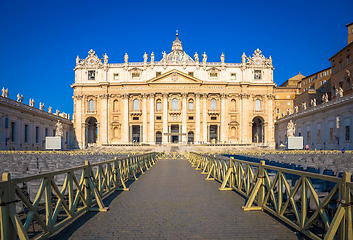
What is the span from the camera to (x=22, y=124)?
145 feet

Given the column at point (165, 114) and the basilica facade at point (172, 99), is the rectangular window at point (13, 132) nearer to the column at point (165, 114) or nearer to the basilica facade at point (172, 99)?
the basilica facade at point (172, 99)

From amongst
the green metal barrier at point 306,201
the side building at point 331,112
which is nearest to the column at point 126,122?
the side building at point 331,112

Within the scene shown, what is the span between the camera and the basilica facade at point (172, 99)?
65.4 meters

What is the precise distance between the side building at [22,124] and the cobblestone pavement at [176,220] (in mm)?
38553

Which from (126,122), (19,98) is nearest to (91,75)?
(126,122)

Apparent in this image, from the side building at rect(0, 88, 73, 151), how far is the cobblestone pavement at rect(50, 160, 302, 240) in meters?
38.6

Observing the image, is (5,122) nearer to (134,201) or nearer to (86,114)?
(86,114)

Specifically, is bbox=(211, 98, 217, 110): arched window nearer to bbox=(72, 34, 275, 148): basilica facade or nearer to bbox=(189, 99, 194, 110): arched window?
bbox=(72, 34, 275, 148): basilica facade

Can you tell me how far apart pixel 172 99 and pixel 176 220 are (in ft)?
201

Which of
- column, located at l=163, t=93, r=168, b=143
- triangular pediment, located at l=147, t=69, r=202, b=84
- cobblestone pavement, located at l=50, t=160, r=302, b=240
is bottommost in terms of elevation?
cobblestone pavement, located at l=50, t=160, r=302, b=240

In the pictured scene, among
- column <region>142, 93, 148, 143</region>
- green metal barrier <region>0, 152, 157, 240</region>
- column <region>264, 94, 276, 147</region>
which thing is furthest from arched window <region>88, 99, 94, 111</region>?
green metal barrier <region>0, 152, 157, 240</region>

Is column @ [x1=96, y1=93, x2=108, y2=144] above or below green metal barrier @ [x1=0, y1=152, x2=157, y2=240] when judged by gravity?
above

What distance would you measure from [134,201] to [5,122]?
39773 millimetres

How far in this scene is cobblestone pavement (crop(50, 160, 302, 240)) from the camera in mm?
5094
